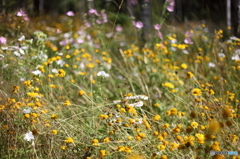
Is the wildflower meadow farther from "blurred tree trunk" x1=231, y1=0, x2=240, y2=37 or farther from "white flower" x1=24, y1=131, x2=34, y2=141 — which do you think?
"blurred tree trunk" x1=231, y1=0, x2=240, y2=37

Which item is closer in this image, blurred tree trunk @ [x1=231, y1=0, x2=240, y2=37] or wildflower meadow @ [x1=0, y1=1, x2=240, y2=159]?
wildflower meadow @ [x1=0, y1=1, x2=240, y2=159]

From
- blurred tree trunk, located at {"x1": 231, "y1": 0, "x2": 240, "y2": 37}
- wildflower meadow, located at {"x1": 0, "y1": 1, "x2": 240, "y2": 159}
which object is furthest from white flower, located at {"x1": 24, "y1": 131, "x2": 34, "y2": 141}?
blurred tree trunk, located at {"x1": 231, "y1": 0, "x2": 240, "y2": 37}

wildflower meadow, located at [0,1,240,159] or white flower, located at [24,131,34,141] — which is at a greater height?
white flower, located at [24,131,34,141]

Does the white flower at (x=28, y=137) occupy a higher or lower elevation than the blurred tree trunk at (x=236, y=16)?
higher

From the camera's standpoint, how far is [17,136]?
178cm

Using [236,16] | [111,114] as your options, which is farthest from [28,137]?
[236,16]

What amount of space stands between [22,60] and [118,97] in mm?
1004

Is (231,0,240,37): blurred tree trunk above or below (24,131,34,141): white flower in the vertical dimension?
below

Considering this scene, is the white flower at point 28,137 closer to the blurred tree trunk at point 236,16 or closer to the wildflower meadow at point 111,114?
the wildflower meadow at point 111,114

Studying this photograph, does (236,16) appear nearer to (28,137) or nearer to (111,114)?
(111,114)

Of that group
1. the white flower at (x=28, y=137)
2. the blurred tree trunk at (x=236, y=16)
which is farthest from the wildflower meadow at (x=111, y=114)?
the blurred tree trunk at (x=236, y=16)

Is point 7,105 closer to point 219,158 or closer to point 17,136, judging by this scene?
point 17,136

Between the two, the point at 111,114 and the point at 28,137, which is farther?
the point at 111,114

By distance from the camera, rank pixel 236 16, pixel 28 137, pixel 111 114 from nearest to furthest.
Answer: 1. pixel 28 137
2. pixel 111 114
3. pixel 236 16
